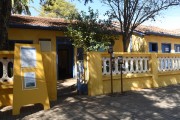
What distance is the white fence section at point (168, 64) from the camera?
11656mm

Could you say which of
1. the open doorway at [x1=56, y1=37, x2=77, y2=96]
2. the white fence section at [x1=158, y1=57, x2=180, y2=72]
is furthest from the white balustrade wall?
the open doorway at [x1=56, y1=37, x2=77, y2=96]

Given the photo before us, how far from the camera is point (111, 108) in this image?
7.50 m

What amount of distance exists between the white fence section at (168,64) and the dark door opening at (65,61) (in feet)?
21.3

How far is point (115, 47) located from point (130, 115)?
11.7 meters

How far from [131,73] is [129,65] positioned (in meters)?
0.33

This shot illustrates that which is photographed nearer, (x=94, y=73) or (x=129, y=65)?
(x=94, y=73)

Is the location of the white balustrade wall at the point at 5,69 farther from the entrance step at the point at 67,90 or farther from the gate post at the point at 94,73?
the gate post at the point at 94,73

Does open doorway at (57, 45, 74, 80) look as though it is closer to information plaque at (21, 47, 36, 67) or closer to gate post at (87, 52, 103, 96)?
gate post at (87, 52, 103, 96)

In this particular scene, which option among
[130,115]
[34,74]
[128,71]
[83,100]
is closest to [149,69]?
[128,71]

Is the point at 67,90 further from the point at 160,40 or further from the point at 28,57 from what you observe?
the point at 160,40

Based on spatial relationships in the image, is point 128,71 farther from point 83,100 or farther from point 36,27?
point 36,27

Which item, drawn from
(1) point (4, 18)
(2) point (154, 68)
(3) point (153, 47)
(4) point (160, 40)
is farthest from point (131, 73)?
(4) point (160, 40)

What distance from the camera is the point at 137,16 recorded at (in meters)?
15.6

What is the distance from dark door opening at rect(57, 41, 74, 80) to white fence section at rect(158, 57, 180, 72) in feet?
21.3
